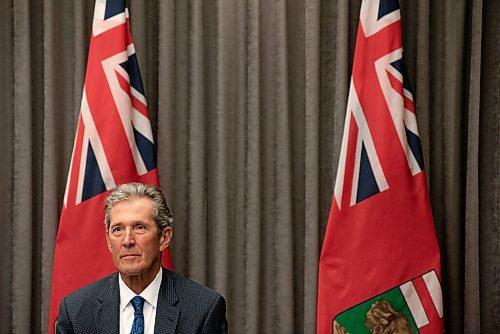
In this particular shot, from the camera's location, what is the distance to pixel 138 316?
2.61m

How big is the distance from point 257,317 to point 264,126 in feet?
3.10

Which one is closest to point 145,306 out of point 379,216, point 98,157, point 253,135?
point 98,157

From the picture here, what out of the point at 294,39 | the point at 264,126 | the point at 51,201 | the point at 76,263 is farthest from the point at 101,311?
the point at 294,39

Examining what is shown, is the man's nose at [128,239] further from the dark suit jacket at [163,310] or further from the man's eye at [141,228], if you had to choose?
the dark suit jacket at [163,310]

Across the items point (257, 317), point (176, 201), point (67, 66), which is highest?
point (67, 66)

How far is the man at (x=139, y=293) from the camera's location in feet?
8.57

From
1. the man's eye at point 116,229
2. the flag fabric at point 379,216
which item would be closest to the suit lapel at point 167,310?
the man's eye at point 116,229

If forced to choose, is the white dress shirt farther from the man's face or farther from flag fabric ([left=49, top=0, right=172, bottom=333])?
flag fabric ([left=49, top=0, right=172, bottom=333])

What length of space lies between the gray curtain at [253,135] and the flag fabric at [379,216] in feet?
1.14

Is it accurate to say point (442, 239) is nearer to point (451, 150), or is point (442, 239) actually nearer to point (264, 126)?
point (451, 150)

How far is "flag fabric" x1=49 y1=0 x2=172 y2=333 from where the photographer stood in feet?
11.6

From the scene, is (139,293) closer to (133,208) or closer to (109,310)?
(109,310)

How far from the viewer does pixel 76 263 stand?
11.6 ft

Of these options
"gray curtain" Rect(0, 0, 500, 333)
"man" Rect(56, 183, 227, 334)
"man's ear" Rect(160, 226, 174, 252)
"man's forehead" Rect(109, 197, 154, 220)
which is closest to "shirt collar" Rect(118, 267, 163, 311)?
"man" Rect(56, 183, 227, 334)
